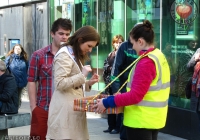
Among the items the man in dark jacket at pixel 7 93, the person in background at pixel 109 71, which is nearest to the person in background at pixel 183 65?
the person in background at pixel 109 71

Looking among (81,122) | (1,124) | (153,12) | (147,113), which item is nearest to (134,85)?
(147,113)

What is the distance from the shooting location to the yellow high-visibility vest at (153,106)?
Result: 4.13 metres

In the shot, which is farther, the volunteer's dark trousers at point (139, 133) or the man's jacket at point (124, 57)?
the man's jacket at point (124, 57)

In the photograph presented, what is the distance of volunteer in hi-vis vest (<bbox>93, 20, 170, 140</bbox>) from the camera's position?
4.06 m

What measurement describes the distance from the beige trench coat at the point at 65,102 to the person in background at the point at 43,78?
1.96ft

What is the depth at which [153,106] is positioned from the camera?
4148 mm

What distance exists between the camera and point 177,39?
9461mm

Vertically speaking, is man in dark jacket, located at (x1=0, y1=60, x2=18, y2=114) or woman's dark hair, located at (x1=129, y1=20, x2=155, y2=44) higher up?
woman's dark hair, located at (x1=129, y1=20, x2=155, y2=44)

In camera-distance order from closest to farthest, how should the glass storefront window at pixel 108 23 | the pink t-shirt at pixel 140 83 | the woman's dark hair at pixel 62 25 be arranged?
the pink t-shirt at pixel 140 83
the woman's dark hair at pixel 62 25
the glass storefront window at pixel 108 23

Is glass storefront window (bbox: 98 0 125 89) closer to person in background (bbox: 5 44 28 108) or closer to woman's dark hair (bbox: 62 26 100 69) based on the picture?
person in background (bbox: 5 44 28 108)

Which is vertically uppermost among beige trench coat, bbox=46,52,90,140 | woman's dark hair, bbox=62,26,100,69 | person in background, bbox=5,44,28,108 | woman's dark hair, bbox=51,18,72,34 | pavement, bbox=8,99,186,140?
woman's dark hair, bbox=51,18,72,34

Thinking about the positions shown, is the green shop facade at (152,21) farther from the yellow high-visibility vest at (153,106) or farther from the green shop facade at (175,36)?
the yellow high-visibility vest at (153,106)

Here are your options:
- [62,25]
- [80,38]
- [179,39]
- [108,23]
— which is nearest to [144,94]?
[80,38]

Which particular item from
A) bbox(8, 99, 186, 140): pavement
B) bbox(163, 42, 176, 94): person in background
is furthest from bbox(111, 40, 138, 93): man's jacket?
bbox(163, 42, 176, 94): person in background
